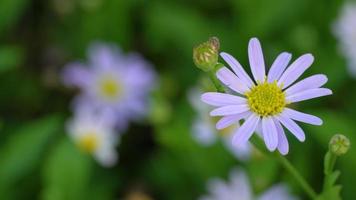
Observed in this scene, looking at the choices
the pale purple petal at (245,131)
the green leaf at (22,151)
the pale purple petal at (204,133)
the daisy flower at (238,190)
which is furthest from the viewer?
the pale purple petal at (204,133)

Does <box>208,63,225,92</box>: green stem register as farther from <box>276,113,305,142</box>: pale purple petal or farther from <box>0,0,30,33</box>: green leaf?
<box>0,0,30,33</box>: green leaf

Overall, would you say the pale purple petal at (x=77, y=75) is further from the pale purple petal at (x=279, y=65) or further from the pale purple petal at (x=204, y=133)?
the pale purple petal at (x=279, y=65)

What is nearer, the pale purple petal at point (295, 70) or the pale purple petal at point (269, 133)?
the pale purple petal at point (269, 133)

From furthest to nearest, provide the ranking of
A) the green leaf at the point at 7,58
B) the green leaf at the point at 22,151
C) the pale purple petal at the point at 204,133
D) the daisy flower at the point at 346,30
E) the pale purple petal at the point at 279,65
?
the daisy flower at the point at 346,30
the green leaf at the point at 7,58
the pale purple petal at the point at 204,133
the green leaf at the point at 22,151
the pale purple petal at the point at 279,65

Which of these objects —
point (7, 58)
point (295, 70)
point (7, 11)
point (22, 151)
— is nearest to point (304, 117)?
point (295, 70)

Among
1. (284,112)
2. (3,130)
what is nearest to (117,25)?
(3,130)

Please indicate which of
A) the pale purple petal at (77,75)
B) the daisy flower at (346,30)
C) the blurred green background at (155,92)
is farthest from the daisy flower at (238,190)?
the daisy flower at (346,30)
